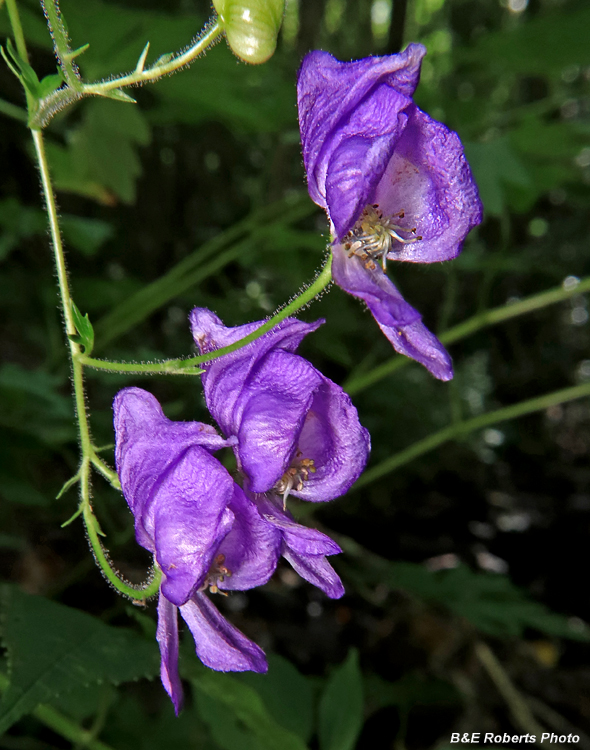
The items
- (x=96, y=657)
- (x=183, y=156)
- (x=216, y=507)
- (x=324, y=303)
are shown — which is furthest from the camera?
(x=183, y=156)

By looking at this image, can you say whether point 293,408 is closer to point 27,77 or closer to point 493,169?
point 27,77

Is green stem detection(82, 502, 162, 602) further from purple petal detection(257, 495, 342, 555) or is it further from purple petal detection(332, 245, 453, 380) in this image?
purple petal detection(332, 245, 453, 380)

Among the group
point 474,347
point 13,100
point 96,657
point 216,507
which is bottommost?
point 96,657

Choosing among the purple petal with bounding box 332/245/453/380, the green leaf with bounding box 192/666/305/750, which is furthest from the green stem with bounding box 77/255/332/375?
the green leaf with bounding box 192/666/305/750

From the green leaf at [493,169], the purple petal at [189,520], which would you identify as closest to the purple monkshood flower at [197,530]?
the purple petal at [189,520]

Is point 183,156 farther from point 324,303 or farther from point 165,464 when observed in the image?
point 165,464

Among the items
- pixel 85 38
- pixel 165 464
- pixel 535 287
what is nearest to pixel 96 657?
pixel 165 464

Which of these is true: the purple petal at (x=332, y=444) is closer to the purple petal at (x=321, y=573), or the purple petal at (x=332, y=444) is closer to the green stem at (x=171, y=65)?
the purple petal at (x=321, y=573)

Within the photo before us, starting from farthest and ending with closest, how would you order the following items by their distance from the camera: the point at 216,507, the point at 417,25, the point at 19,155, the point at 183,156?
the point at 417,25, the point at 183,156, the point at 19,155, the point at 216,507
